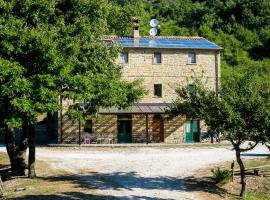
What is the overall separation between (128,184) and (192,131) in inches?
765

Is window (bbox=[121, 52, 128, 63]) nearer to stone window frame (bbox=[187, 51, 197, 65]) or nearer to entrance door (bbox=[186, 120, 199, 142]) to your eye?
stone window frame (bbox=[187, 51, 197, 65])

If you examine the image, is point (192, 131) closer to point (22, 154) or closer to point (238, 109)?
point (22, 154)

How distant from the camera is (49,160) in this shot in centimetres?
3095

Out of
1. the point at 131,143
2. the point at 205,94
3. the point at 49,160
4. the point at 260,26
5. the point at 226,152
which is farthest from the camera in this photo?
the point at 260,26

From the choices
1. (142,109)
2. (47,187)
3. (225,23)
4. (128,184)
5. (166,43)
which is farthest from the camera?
(225,23)

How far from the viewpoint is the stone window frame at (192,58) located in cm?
4209

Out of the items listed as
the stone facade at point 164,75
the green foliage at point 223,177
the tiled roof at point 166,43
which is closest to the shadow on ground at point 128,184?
the green foliage at point 223,177

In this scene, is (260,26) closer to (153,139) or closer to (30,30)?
(153,139)

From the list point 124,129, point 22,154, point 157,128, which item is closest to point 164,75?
point 157,128

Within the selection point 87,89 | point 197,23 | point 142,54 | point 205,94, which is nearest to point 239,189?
point 205,94

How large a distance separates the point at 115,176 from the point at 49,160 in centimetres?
687

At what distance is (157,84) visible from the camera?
137 feet

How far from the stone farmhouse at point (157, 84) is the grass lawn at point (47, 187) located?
13501mm

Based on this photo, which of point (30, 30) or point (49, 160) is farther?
point (49, 160)
